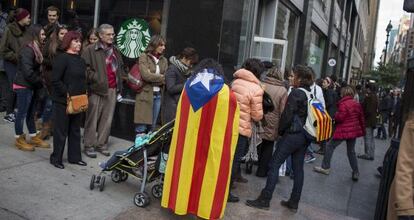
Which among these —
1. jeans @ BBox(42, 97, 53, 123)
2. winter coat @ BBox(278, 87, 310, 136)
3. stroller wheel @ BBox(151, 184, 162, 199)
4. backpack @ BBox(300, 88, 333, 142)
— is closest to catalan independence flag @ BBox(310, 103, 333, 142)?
backpack @ BBox(300, 88, 333, 142)

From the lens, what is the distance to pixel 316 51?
2189cm

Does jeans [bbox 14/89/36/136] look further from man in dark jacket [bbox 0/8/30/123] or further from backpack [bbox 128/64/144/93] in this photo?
backpack [bbox 128/64/144/93]

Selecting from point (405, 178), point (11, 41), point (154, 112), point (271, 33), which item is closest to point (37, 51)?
point (11, 41)

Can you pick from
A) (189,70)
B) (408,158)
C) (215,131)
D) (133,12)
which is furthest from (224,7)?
(408,158)

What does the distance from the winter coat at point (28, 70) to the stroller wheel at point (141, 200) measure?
248 cm

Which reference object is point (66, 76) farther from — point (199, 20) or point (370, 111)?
point (370, 111)

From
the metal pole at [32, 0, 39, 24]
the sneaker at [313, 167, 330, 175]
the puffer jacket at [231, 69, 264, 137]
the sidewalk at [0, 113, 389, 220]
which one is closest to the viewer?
the sidewalk at [0, 113, 389, 220]

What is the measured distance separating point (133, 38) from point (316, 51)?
45.6 ft

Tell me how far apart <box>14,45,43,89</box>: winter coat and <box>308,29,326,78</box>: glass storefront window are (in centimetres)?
1435

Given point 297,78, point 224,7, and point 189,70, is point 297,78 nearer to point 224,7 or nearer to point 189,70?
point 189,70

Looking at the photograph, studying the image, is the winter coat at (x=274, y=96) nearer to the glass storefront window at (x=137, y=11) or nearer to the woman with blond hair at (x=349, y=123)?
the woman with blond hair at (x=349, y=123)

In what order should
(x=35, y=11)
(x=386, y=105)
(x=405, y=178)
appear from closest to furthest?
(x=405, y=178) < (x=35, y=11) < (x=386, y=105)

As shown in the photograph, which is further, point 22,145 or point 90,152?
point 90,152

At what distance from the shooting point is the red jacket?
27.8ft
